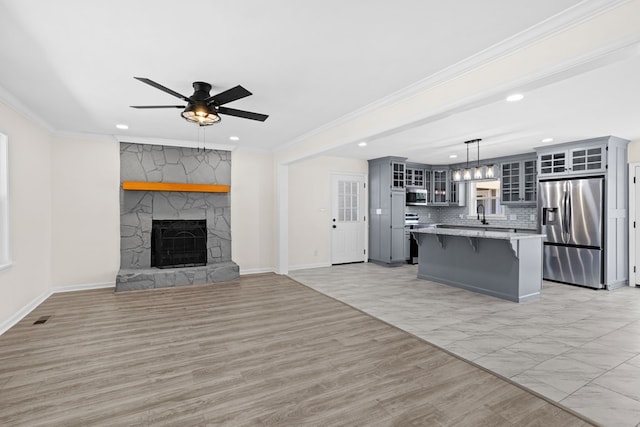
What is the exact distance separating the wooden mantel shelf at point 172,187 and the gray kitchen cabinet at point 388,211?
3643 mm

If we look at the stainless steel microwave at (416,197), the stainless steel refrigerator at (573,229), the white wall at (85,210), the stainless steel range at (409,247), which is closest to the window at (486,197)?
the stainless steel microwave at (416,197)

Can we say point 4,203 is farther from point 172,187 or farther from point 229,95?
point 229,95

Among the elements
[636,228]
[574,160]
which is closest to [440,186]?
[574,160]

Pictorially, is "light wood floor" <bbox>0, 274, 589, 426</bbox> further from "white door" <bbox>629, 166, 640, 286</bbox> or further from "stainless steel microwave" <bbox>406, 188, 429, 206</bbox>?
"white door" <bbox>629, 166, 640, 286</bbox>

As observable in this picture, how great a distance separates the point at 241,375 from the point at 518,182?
6.97m

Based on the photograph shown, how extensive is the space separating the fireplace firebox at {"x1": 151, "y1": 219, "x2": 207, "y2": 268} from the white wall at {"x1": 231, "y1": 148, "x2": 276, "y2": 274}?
63cm

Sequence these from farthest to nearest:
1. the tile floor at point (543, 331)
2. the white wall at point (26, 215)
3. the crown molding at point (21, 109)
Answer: the white wall at point (26, 215) → the crown molding at point (21, 109) → the tile floor at point (543, 331)

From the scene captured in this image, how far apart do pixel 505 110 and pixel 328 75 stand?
2.45 m

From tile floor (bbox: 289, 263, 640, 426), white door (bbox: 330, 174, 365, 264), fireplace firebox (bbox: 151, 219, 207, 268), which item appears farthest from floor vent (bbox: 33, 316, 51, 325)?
white door (bbox: 330, 174, 365, 264)

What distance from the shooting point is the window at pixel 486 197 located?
8.07m

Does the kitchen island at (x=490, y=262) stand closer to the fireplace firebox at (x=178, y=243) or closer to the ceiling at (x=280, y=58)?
the ceiling at (x=280, y=58)

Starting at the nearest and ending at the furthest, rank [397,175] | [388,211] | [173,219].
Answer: [173,219]
[388,211]
[397,175]

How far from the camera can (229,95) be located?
3.05 m

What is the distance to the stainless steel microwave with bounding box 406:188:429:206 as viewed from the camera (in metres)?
8.36
